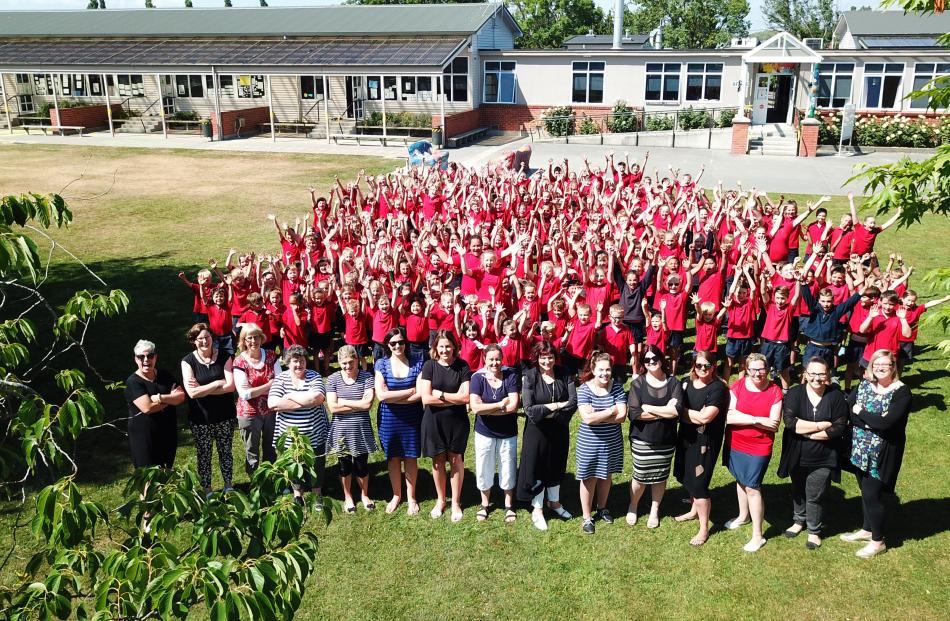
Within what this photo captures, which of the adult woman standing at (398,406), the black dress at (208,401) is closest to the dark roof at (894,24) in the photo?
the adult woman standing at (398,406)

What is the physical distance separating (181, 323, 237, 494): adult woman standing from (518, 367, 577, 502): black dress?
2599 mm

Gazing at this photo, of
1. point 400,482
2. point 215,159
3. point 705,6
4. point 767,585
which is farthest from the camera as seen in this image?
point 705,6

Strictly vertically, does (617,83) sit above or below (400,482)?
above

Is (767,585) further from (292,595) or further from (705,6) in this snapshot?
(705,6)

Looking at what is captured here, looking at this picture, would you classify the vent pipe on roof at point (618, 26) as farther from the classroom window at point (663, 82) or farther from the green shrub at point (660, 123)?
the green shrub at point (660, 123)

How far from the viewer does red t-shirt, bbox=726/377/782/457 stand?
6008mm

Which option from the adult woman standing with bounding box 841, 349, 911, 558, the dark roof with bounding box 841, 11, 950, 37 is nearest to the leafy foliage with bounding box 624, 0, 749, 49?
the dark roof with bounding box 841, 11, 950, 37

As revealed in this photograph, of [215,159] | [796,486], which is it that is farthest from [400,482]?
[215,159]

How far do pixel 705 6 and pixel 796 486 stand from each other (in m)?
70.8

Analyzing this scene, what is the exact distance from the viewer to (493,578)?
234 inches

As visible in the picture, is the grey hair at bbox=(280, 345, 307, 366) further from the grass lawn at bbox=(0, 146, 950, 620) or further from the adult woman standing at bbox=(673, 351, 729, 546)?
the adult woman standing at bbox=(673, 351, 729, 546)

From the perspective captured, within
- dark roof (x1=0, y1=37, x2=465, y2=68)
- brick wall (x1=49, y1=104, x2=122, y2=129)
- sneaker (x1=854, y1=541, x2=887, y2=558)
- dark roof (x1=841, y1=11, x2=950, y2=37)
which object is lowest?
sneaker (x1=854, y1=541, x2=887, y2=558)

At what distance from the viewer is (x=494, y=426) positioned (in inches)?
255

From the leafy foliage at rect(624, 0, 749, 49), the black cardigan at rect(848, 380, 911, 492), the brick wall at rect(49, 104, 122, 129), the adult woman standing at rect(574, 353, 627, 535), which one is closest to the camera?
the black cardigan at rect(848, 380, 911, 492)
